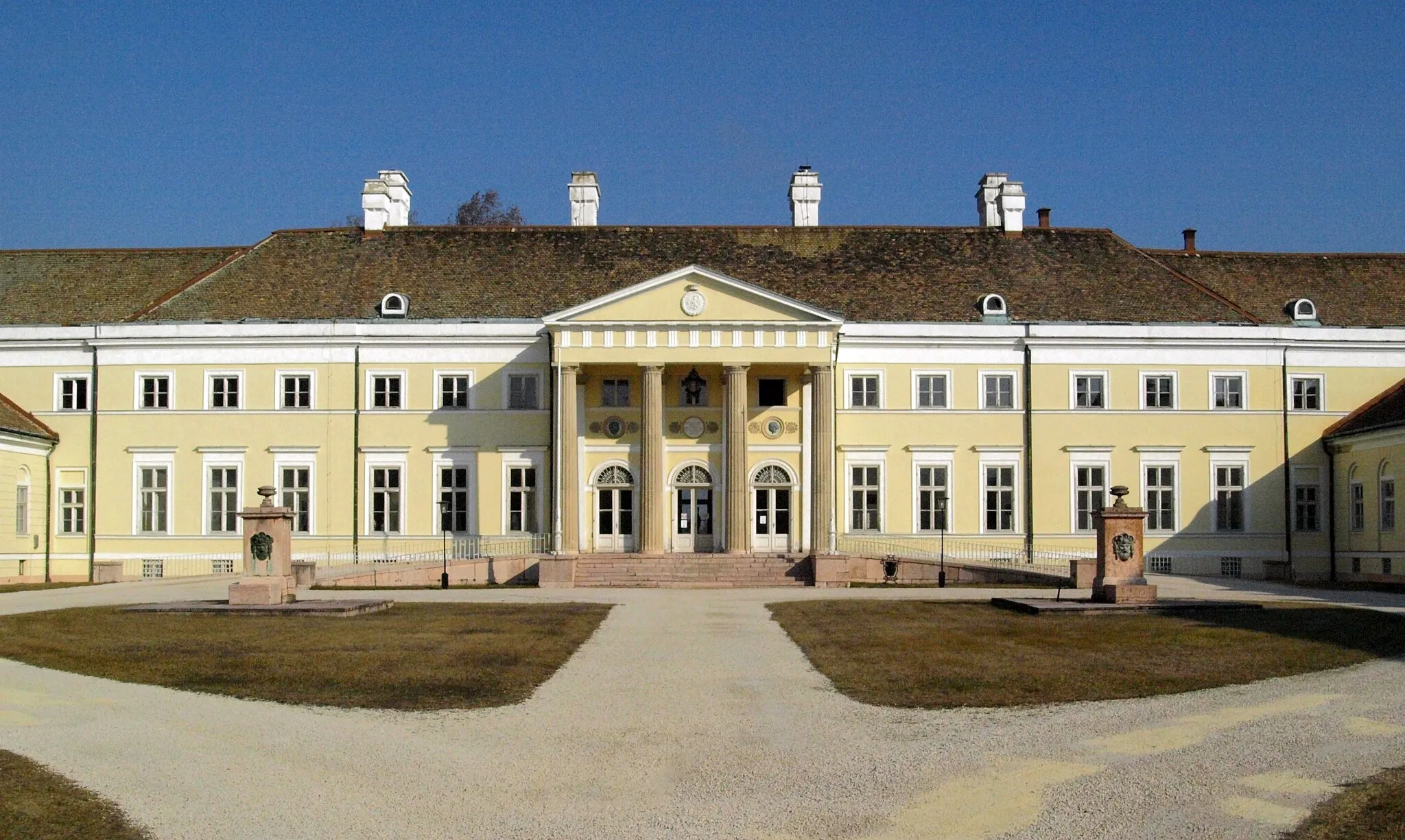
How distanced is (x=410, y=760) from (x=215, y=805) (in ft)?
6.74

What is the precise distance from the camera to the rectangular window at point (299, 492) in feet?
154

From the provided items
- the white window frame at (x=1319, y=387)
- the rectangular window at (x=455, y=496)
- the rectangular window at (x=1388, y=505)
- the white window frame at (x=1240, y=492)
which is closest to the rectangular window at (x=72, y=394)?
the rectangular window at (x=455, y=496)

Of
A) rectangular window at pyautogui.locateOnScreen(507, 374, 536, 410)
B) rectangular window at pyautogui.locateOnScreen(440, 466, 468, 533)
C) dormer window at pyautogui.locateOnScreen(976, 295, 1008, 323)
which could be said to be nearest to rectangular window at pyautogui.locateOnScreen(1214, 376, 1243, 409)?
dormer window at pyautogui.locateOnScreen(976, 295, 1008, 323)

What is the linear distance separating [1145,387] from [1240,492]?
4.91 meters

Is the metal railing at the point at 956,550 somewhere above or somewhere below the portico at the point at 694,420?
below

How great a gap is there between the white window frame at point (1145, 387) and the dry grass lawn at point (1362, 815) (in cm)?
3659

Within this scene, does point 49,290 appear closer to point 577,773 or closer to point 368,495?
point 368,495

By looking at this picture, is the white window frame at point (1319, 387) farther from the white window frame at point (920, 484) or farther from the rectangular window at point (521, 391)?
the rectangular window at point (521, 391)

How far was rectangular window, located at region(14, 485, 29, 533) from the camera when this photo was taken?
44.7 m

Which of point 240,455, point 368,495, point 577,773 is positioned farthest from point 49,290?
point 577,773

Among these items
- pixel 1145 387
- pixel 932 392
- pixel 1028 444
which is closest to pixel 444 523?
pixel 932 392

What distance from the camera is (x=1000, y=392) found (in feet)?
156

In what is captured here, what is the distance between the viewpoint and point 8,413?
45.4 meters

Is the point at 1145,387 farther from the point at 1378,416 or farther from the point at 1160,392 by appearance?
the point at 1378,416
